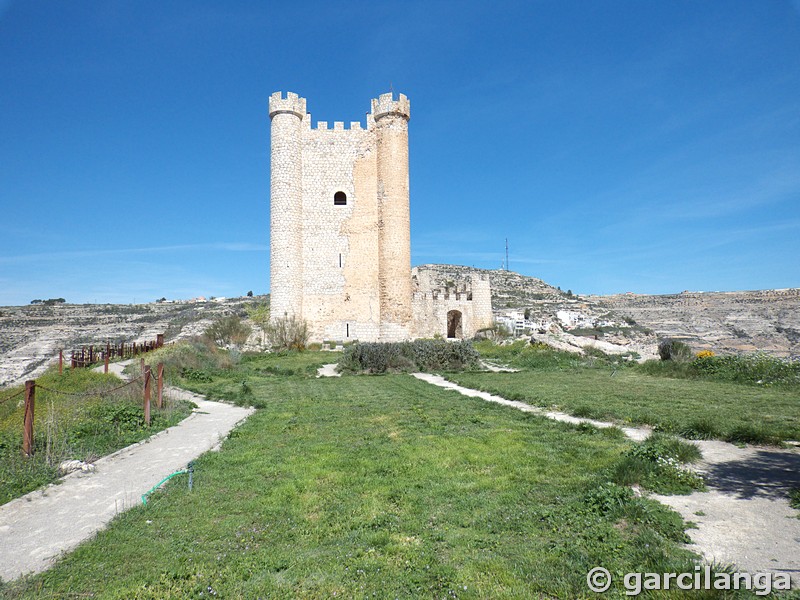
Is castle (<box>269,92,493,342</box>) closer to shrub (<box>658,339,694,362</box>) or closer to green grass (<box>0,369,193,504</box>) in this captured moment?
shrub (<box>658,339,694,362</box>)

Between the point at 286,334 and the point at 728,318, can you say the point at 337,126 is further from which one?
the point at 728,318

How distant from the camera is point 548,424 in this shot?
8695 millimetres

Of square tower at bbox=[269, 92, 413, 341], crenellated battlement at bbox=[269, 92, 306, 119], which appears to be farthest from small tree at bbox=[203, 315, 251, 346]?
crenellated battlement at bbox=[269, 92, 306, 119]

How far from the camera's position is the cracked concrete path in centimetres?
365

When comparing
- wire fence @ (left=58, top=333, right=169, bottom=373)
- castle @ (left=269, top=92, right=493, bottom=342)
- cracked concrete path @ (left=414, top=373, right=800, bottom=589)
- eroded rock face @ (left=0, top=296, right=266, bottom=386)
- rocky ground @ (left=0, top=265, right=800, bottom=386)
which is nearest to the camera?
cracked concrete path @ (left=414, top=373, right=800, bottom=589)

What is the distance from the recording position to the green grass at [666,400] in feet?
25.1

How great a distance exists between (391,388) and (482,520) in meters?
9.93

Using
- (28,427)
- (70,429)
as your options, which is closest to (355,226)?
(70,429)

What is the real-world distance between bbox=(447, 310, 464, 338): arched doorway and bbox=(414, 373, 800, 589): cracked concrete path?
28.2 meters

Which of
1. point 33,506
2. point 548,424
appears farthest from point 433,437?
point 33,506

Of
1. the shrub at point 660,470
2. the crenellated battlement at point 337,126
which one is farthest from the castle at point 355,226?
the shrub at point 660,470

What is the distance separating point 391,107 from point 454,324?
15635 mm

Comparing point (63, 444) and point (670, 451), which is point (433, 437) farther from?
point (63, 444)

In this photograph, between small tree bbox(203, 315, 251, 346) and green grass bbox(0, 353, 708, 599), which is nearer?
green grass bbox(0, 353, 708, 599)
